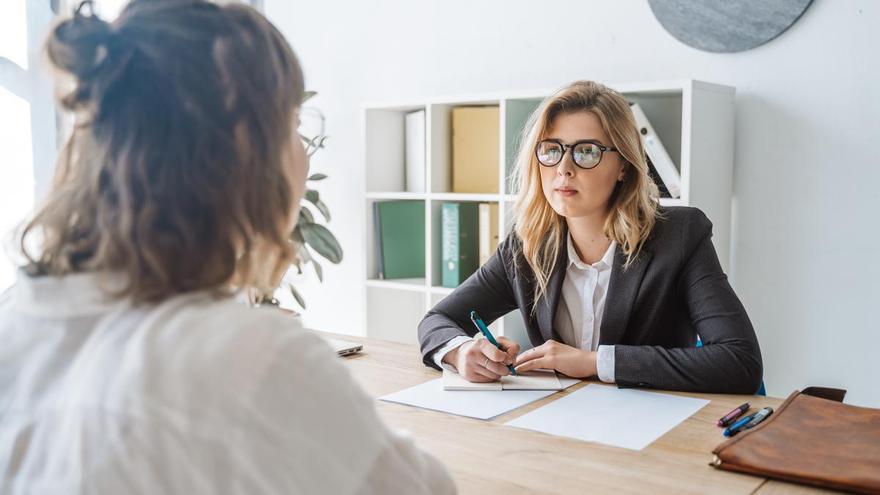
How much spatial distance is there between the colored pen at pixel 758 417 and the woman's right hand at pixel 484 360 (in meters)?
0.49

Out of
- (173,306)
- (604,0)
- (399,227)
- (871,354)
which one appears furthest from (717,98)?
(173,306)

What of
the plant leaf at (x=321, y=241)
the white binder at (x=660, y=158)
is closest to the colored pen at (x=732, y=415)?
the white binder at (x=660, y=158)

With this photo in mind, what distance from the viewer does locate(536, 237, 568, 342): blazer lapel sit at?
1869 millimetres

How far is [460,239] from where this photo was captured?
9.55 feet

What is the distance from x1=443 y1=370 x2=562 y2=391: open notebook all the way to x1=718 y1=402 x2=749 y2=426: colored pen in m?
0.33

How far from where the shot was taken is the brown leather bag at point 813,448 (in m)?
1.00

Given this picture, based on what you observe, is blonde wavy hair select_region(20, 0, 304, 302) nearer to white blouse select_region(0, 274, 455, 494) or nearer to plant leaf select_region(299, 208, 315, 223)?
white blouse select_region(0, 274, 455, 494)

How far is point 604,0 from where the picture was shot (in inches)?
109

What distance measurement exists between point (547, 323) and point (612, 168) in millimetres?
423

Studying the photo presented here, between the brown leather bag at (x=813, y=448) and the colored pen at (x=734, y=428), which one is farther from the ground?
the brown leather bag at (x=813, y=448)

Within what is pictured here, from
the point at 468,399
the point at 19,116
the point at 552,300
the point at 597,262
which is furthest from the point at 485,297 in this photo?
the point at 19,116

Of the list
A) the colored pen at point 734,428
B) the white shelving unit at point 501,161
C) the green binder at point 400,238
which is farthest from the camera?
the green binder at point 400,238

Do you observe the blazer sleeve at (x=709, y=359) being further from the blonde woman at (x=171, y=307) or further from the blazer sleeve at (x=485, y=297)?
the blonde woman at (x=171, y=307)

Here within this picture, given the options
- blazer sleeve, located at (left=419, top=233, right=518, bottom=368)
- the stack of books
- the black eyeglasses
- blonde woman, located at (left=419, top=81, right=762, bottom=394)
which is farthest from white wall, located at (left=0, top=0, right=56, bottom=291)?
the black eyeglasses
